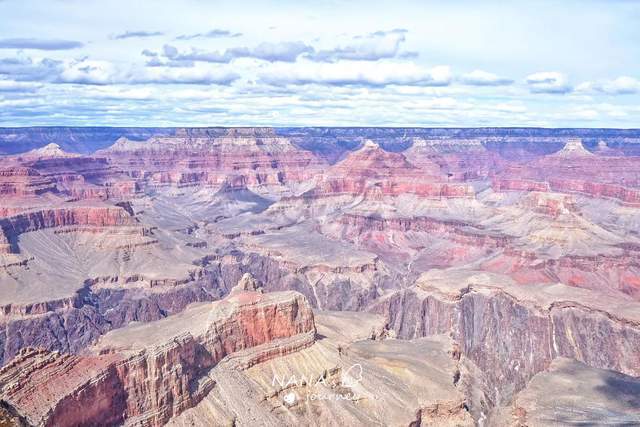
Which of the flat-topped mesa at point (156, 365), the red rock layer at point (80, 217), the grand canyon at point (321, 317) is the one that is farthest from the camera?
the red rock layer at point (80, 217)

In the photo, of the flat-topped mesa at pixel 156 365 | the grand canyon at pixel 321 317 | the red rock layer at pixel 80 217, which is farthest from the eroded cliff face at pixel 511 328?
the red rock layer at pixel 80 217

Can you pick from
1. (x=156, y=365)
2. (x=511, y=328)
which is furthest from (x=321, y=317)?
(x=156, y=365)

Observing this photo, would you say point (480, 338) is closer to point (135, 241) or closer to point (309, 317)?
point (309, 317)

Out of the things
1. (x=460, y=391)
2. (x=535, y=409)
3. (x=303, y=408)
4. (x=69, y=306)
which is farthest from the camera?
(x=69, y=306)

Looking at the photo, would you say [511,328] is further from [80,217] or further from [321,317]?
[80,217]

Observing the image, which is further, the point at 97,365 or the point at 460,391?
the point at 460,391

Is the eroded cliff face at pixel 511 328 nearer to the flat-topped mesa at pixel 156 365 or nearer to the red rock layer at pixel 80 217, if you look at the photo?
the flat-topped mesa at pixel 156 365

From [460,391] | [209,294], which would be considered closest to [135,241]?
[209,294]
